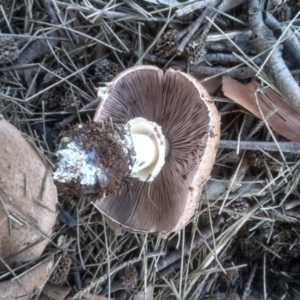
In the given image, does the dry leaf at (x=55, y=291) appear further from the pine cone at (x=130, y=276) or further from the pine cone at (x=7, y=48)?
the pine cone at (x=7, y=48)

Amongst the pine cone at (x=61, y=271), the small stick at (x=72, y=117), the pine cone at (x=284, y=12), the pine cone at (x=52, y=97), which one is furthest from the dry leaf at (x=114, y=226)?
the pine cone at (x=284, y=12)

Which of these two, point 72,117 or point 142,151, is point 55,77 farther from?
point 142,151

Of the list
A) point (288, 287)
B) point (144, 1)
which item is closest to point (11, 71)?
point (144, 1)

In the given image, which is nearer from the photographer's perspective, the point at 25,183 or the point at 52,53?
the point at 25,183

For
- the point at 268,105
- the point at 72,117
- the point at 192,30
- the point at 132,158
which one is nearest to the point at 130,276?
the point at 132,158

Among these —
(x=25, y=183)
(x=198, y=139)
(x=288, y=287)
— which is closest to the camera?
(x=25, y=183)

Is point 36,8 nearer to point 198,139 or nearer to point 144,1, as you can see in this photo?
point 144,1
